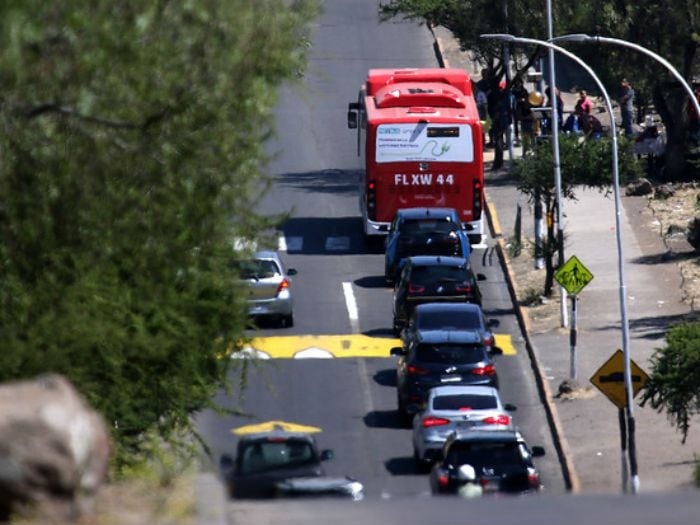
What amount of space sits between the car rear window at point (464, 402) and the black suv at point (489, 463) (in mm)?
3211

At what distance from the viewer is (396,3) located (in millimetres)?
54812

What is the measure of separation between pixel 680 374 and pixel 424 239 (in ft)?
47.1

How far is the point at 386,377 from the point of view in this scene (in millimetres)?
34938

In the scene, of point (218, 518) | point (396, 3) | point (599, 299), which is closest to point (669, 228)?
point (599, 299)

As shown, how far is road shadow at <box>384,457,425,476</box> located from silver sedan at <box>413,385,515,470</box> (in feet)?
0.45

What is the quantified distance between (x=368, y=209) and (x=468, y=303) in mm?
7982

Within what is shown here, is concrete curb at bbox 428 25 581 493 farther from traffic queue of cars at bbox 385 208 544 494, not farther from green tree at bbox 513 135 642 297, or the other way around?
green tree at bbox 513 135 642 297

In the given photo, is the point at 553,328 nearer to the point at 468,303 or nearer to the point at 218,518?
the point at 468,303

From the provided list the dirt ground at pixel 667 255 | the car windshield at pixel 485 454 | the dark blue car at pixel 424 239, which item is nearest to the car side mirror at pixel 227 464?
the car windshield at pixel 485 454

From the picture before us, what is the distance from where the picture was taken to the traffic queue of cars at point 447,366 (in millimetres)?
25328

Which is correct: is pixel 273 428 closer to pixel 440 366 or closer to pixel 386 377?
pixel 440 366

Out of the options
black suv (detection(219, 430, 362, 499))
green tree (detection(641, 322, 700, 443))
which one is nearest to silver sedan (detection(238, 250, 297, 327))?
green tree (detection(641, 322, 700, 443))

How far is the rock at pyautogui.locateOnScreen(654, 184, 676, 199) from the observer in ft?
156

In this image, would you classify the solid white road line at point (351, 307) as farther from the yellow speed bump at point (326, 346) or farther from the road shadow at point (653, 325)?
the road shadow at point (653, 325)
